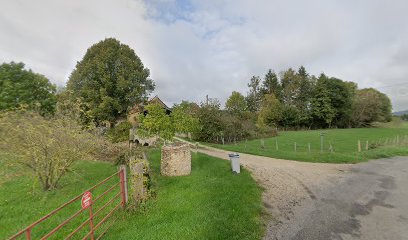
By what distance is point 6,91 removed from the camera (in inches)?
768

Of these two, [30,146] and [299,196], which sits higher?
[30,146]

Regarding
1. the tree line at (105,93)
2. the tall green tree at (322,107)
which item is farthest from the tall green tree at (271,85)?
the tree line at (105,93)

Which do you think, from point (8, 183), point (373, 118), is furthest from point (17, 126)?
point (373, 118)

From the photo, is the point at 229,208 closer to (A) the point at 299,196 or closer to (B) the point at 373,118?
(A) the point at 299,196

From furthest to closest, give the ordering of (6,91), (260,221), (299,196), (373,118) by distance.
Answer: (373,118), (6,91), (299,196), (260,221)

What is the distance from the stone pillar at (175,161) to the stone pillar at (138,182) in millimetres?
2972

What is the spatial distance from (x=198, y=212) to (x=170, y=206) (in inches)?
34.5

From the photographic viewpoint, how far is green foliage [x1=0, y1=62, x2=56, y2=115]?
1954cm

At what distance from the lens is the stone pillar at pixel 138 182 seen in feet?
21.9

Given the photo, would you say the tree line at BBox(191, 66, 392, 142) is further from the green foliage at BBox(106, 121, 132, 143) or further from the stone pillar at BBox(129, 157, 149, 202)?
the stone pillar at BBox(129, 157, 149, 202)

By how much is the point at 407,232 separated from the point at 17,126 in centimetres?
1089

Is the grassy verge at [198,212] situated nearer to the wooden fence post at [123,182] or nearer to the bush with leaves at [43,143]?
the wooden fence post at [123,182]

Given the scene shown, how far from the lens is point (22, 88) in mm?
20672

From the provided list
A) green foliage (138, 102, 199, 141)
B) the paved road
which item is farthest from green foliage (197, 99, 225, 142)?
the paved road
